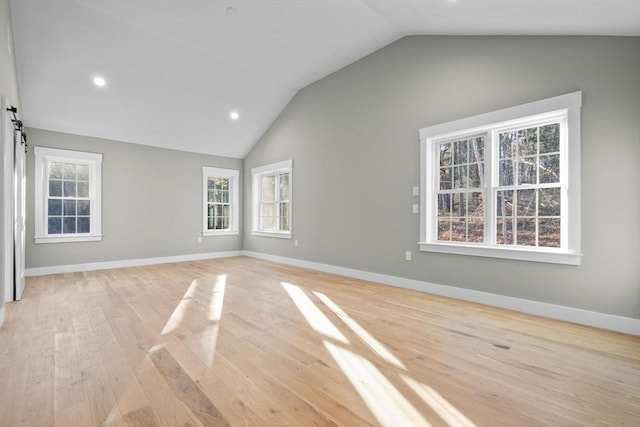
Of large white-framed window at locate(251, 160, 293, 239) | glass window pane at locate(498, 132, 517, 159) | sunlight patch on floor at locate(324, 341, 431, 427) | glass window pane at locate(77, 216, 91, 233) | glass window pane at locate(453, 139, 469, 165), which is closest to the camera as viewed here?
sunlight patch on floor at locate(324, 341, 431, 427)

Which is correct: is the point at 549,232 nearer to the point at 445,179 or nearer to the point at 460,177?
the point at 460,177

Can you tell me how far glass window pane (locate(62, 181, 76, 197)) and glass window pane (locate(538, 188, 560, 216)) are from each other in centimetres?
723

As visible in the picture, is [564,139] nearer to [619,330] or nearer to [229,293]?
[619,330]

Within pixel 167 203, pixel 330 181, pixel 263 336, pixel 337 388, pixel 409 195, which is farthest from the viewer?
pixel 167 203

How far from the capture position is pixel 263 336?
101 inches

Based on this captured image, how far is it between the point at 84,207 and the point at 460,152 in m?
6.47

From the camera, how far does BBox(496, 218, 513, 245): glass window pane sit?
3418 mm

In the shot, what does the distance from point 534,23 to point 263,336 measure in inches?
149

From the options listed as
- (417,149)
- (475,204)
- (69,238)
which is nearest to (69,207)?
(69,238)

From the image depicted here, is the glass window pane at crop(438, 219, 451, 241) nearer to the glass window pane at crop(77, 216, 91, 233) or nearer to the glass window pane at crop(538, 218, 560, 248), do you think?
the glass window pane at crop(538, 218, 560, 248)

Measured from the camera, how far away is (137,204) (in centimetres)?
609

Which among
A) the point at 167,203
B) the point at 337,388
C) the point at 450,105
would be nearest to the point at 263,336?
the point at 337,388

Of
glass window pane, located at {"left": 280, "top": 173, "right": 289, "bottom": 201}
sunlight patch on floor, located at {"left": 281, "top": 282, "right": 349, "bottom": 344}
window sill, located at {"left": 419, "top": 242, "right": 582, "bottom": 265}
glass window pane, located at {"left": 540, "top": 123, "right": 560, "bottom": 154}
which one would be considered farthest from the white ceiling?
sunlight patch on floor, located at {"left": 281, "top": 282, "right": 349, "bottom": 344}

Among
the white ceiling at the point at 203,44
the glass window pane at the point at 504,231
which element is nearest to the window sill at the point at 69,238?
the white ceiling at the point at 203,44
